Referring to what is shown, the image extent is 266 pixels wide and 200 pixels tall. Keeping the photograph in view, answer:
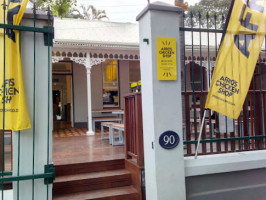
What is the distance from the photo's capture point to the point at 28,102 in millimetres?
2477

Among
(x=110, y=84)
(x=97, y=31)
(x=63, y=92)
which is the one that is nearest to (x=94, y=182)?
(x=110, y=84)

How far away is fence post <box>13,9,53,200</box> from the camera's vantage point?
8.09 ft

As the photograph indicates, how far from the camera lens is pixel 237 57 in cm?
307

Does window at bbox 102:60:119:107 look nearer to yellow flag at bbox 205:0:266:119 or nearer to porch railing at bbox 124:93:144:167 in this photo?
porch railing at bbox 124:93:144:167

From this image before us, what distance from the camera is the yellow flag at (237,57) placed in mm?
3008

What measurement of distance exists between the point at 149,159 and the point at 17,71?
1725 millimetres

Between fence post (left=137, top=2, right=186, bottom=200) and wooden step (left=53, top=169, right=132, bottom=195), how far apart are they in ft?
2.95

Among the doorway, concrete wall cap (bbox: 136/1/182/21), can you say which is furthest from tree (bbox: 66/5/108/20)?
concrete wall cap (bbox: 136/1/182/21)

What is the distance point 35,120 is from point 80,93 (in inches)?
336

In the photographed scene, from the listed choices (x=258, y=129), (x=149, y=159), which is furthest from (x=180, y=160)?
(x=258, y=129)

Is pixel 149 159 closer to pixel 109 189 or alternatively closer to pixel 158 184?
pixel 158 184

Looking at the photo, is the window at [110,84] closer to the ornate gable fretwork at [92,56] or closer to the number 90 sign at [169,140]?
the ornate gable fretwork at [92,56]

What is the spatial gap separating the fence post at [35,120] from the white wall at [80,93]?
27.6ft

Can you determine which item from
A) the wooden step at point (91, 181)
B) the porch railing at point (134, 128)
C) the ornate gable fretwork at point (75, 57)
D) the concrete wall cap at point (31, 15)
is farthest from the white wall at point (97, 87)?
the concrete wall cap at point (31, 15)
